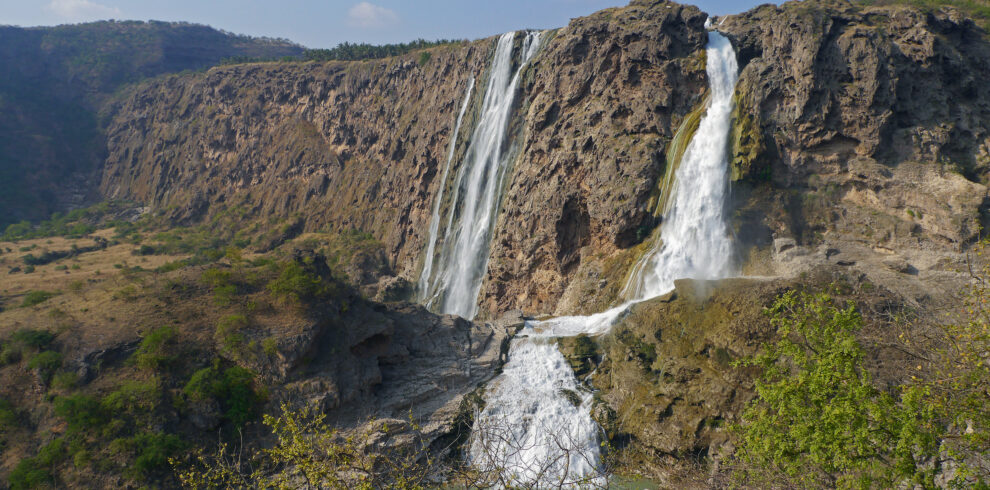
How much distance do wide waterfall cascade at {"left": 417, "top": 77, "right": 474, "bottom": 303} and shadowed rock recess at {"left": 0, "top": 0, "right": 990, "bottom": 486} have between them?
69 centimetres

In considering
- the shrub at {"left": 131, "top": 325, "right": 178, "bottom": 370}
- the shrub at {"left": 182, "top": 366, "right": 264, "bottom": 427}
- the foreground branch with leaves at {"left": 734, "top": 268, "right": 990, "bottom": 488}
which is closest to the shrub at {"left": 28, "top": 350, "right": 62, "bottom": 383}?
the shrub at {"left": 131, "top": 325, "right": 178, "bottom": 370}

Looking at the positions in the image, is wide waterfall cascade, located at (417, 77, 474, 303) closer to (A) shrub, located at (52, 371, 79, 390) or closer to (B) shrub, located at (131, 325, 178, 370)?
(B) shrub, located at (131, 325, 178, 370)

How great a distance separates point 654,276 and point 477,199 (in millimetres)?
Answer: 17879

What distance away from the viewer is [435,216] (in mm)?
48344

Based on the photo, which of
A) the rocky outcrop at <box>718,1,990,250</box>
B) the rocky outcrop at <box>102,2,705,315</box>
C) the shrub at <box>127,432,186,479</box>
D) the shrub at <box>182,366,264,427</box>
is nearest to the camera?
the shrub at <box>127,432,186,479</box>

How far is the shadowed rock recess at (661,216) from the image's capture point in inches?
894

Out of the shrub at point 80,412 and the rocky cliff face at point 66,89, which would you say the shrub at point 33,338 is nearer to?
the shrub at point 80,412

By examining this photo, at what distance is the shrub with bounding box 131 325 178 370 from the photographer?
22109 millimetres

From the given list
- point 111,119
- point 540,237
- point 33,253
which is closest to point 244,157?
point 33,253

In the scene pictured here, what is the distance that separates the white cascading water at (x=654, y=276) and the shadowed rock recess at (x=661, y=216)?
70 cm

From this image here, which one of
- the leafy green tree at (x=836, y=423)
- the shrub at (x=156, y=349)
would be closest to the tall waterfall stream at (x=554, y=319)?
the leafy green tree at (x=836, y=423)

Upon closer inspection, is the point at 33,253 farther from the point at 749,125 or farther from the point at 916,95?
the point at 916,95

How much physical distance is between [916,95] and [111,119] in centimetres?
11460

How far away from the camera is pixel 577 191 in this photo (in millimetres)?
36750
